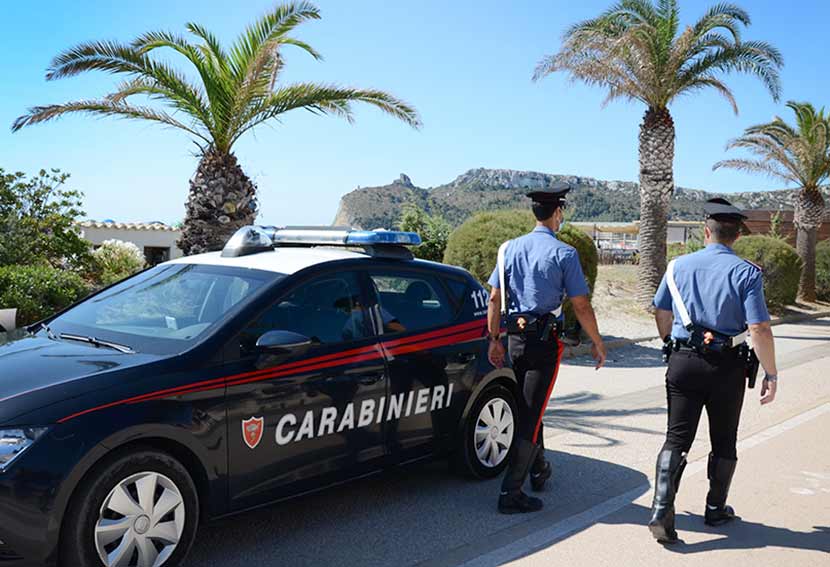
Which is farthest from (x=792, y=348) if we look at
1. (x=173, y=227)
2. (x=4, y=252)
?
(x=173, y=227)

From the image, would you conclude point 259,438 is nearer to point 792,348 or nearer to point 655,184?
point 792,348

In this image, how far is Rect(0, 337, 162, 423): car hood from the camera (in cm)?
342

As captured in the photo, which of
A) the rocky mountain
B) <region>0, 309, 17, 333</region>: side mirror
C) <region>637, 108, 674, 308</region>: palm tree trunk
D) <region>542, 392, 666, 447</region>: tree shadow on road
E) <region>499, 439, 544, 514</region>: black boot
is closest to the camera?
<region>499, 439, 544, 514</region>: black boot

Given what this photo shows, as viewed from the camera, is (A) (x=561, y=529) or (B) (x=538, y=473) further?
(B) (x=538, y=473)

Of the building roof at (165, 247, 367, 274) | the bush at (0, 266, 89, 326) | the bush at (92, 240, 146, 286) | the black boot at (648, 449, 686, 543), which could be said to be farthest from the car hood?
the bush at (92, 240, 146, 286)

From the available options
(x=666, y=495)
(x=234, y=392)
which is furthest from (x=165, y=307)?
(x=666, y=495)

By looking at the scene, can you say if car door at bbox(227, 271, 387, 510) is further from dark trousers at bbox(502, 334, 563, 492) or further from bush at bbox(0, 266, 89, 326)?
bush at bbox(0, 266, 89, 326)

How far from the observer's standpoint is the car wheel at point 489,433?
5430 millimetres

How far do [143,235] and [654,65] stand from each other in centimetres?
2076

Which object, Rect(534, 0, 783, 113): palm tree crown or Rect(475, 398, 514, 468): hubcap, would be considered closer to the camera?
Rect(475, 398, 514, 468): hubcap

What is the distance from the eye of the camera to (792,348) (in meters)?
15.0

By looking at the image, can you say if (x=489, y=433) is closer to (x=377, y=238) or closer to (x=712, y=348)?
(x=377, y=238)

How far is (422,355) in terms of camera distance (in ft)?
16.5

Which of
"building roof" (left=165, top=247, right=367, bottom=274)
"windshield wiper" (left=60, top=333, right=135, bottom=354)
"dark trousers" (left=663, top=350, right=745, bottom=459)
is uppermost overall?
"building roof" (left=165, top=247, right=367, bottom=274)
